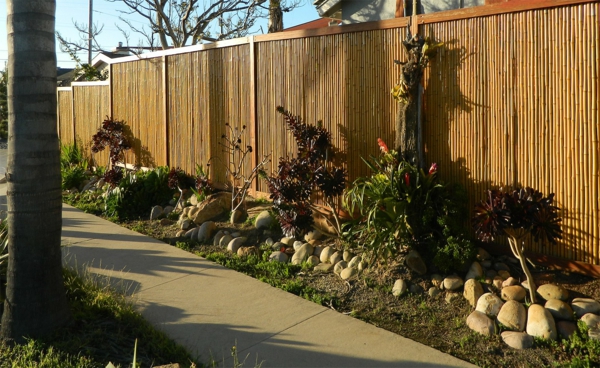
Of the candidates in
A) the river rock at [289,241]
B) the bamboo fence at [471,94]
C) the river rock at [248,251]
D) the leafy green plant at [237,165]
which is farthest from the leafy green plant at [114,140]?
the river rock at [289,241]

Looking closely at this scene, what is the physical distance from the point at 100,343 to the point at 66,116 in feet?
41.7

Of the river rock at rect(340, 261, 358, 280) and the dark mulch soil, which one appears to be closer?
the dark mulch soil

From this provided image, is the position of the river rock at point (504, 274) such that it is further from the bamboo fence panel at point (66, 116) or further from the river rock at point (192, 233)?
the bamboo fence panel at point (66, 116)

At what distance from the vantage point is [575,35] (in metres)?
5.50

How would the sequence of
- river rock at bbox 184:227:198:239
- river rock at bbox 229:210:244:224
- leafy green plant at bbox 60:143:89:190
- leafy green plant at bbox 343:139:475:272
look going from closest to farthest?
leafy green plant at bbox 343:139:475:272
river rock at bbox 184:227:198:239
river rock at bbox 229:210:244:224
leafy green plant at bbox 60:143:89:190

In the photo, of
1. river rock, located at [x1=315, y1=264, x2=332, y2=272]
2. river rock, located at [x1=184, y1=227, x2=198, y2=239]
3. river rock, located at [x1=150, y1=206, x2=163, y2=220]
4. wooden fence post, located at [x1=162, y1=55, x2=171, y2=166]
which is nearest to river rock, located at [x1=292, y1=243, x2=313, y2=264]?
river rock, located at [x1=315, y1=264, x2=332, y2=272]

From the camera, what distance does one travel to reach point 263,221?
8.16m

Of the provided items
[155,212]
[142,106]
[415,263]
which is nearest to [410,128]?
[415,263]

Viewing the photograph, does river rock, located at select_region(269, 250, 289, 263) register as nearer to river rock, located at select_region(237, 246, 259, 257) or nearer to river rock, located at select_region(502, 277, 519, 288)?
river rock, located at select_region(237, 246, 259, 257)

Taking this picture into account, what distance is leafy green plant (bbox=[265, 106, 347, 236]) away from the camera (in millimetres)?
7195

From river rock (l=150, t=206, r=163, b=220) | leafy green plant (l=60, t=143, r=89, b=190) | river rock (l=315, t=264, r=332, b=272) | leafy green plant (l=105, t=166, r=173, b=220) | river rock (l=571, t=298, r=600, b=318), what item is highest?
leafy green plant (l=60, t=143, r=89, b=190)

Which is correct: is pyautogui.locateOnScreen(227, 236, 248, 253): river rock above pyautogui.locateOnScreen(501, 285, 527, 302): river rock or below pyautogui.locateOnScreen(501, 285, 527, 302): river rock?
above

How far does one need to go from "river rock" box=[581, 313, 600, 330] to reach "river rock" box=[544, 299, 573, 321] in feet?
0.38

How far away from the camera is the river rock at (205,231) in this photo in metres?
8.31
